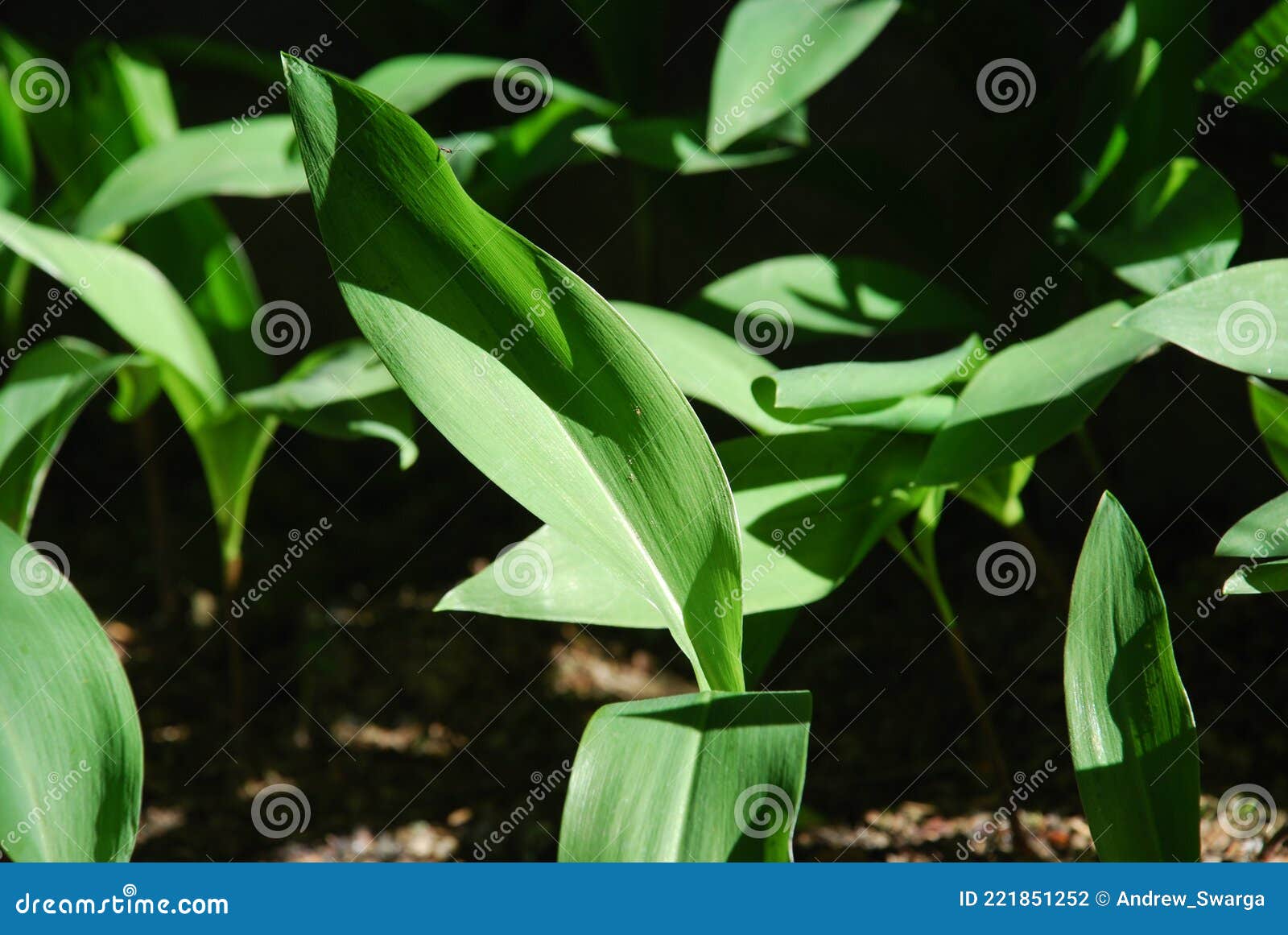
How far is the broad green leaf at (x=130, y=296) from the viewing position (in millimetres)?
971

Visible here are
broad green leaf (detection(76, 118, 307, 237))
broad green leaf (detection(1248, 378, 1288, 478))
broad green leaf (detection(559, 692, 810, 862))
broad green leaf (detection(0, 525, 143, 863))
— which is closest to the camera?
broad green leaf (detection(559, 692, 810, 862))

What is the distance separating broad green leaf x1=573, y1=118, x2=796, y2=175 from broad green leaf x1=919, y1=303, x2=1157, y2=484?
0.41m

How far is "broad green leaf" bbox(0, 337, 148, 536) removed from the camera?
0.96 meters

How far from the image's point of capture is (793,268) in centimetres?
110

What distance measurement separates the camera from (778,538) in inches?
32.5

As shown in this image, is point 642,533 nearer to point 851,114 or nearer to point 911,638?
point 911,638

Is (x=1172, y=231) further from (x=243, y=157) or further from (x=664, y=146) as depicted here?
(x=243, y=157)

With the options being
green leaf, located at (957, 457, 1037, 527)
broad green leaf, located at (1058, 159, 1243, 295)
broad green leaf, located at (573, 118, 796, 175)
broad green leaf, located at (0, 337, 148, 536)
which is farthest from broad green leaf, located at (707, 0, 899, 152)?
broad green leaf, located at (0, 337, 148, 536)

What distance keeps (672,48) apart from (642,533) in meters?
1.06

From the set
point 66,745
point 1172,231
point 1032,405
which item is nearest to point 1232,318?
point 1032,405

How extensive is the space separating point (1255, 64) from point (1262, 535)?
1.56 feet

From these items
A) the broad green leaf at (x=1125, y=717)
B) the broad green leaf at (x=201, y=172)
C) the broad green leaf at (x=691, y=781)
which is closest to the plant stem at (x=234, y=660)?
the broad green leaf at (x=201, y=172)

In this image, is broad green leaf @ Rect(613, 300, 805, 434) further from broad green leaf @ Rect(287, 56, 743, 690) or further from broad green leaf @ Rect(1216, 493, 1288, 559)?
broad green leaf @ Rect(1216, 493, 1288, 559)

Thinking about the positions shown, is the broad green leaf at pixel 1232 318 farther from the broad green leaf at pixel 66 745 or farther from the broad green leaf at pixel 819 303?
the broad green leaf at pixel 66 745
